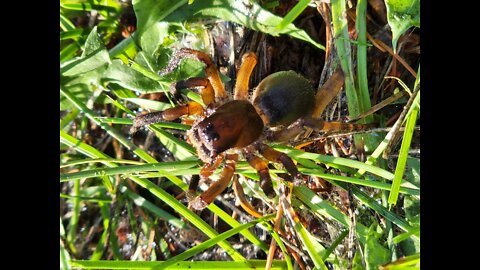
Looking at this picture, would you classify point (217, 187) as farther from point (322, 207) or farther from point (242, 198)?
point (322, 207)

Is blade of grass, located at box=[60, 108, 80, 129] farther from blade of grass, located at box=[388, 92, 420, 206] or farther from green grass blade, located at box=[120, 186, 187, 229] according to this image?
blade of grass, located at box=[388, 92, 420, 206]

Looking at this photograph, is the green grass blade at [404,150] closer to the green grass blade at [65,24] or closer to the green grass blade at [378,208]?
the green grass blade at [378,208]

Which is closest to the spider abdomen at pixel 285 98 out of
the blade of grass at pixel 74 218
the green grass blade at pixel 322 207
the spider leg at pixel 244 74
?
the spider leg at pixel 244 74

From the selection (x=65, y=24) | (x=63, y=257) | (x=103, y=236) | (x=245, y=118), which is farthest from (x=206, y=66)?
(x=63, y=257)

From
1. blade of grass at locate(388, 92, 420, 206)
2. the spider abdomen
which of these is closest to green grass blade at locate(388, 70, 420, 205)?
blade of grass at locate(388, 92, 420, 206)
